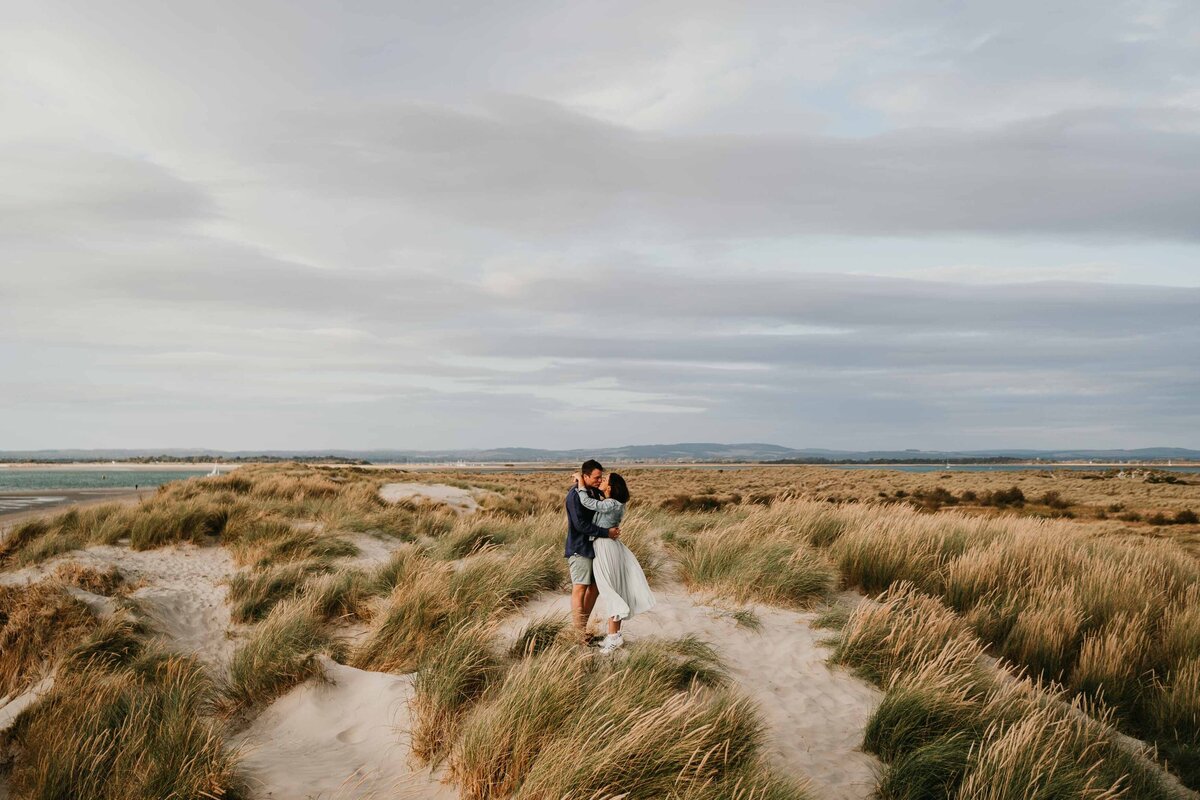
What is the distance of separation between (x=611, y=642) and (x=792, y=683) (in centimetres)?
158

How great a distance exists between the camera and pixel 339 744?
5234 mm

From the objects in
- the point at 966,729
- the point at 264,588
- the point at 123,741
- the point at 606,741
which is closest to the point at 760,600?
the point at 966,729

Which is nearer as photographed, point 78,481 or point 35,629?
point 35,629

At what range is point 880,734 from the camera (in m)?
5.00

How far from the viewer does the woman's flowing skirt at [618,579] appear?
638 cm

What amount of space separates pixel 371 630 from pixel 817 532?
684 cm

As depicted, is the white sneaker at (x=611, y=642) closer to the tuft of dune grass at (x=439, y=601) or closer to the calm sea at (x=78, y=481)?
the tuft of dune grass at (x=439, y=601)

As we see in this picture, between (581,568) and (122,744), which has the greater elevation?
(581,568)

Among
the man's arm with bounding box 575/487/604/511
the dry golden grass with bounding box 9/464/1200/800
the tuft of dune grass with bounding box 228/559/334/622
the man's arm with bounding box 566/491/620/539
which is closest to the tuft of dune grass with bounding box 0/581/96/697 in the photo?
the dry golden grass with bounding box 9/464/1200/800

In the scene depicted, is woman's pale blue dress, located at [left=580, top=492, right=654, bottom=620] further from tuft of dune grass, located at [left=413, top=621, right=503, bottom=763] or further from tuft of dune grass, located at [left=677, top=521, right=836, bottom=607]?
tuft of dune grass, located at [left=677, top=521, right=836, bottom=607]

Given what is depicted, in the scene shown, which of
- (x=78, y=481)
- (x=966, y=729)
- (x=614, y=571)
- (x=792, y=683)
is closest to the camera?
(x=966, y=729)

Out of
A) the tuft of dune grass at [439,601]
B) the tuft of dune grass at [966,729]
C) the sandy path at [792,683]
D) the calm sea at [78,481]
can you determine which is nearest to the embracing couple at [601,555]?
the sandy path at [792,683]

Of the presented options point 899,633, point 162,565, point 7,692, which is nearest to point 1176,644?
point 899,633

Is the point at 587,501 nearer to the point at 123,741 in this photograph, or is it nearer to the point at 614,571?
the point at 614,571
